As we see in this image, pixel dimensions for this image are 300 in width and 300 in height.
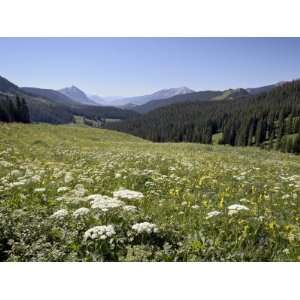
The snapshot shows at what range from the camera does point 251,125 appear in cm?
13588

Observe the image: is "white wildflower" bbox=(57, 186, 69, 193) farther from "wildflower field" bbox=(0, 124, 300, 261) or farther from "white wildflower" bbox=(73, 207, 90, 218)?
"white wildflower" bbox=(73, 207, 90, 218)

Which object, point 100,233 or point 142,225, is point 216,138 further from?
point 100,233

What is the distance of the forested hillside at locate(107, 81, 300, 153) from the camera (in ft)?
408

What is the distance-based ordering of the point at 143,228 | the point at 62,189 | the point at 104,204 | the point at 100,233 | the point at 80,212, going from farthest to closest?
1. the point at 62,189
2. the point at 104,204
3. the point at 80,212
4. the point at 143,228
5. the point at 100,233

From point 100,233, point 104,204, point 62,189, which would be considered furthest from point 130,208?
point 62,189

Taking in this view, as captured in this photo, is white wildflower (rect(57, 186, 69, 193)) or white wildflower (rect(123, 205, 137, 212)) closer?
white wildflower (rect(123, 205, 137, 212))

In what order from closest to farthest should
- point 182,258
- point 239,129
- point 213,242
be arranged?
point 182,258 → point 213,242 → point 239,129

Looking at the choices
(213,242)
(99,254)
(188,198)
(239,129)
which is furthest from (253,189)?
(239,129)

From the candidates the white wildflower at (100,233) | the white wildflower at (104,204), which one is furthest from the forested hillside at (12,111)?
the white wildflower at (100,233)

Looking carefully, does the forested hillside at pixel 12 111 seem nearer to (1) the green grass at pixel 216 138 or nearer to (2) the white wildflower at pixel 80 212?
(2) the white wildflower at pixel 80 212

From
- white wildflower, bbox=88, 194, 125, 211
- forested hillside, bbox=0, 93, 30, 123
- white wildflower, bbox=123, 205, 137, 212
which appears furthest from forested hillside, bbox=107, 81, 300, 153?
white wildflower, bbox=88, 194, 125, 211

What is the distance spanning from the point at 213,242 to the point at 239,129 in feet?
452
